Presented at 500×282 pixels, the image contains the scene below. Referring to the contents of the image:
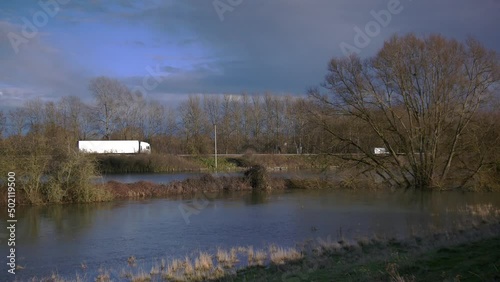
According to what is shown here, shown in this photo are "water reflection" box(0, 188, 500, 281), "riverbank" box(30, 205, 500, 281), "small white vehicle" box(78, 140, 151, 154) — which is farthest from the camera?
"small white vehicle" box(78, 140, 151, 154)

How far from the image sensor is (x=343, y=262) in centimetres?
1257

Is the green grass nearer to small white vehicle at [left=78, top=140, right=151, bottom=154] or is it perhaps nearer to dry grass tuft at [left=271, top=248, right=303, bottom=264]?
dry grass tuft at [left=271, top=248, right=303, bottom=264]

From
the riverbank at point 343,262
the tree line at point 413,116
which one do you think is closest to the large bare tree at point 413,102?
the tree line at point 413,116

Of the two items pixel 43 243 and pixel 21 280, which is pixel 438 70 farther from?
pixel 21 280

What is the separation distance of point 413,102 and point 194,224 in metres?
20.9

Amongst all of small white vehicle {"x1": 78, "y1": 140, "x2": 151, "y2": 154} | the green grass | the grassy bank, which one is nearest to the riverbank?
the green grass

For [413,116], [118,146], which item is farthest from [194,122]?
[413,116]

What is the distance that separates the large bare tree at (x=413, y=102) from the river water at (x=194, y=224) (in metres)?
3.40

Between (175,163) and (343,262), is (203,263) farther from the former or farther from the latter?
(175,163)

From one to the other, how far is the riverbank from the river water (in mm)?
999

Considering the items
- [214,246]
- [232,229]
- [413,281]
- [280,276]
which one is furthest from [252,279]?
[232,229]

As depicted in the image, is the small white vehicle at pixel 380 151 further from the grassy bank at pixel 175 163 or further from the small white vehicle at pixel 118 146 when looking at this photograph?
the small white vehicle at pixel 118 146

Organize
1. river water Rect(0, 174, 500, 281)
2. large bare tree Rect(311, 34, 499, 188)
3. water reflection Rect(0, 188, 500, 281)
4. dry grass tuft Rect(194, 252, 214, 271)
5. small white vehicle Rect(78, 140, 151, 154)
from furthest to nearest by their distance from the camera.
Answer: small white vehicle Rect(78, 140, 151, 154), large bare tree Rect(311, 34, 499, 188), water reflection Rect(0, 188, 500, 281), river water Rect(0, 174, 500, 281), dry grass tuft Rect(194, 252, 214, 271)

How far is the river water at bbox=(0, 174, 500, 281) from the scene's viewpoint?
1609cm
